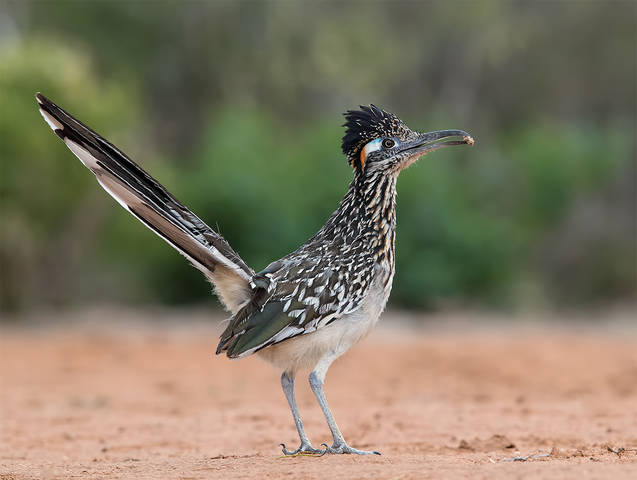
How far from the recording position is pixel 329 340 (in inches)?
225

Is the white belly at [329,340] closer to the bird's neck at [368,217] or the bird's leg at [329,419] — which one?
the bird's leg at [329,419]

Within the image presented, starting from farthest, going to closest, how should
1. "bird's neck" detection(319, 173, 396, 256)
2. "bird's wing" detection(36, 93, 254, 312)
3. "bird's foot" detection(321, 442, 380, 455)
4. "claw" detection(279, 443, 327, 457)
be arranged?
"bird's neck" detection(319, 173, 396, 256)
"claw" detection(279, 443, 327, 457)
"bird's foot" detection(321, 442, 380, 455)
"bird's wing" detection(36, 93, 254, 312)

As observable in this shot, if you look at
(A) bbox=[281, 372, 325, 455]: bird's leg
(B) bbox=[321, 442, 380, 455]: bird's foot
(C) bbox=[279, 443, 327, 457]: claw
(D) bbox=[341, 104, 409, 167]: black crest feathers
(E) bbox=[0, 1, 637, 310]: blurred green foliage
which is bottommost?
(B) bbox=[321, 442, 380, 455]: bird's foot

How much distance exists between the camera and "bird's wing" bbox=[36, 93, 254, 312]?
5520 mm

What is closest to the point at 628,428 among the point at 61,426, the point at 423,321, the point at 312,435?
the point at 312,435

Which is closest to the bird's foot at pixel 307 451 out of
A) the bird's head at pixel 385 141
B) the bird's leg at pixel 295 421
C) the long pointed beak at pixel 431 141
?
the bird's leg at pixel 295 421

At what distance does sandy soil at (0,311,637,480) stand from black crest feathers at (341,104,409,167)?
7.13 ft

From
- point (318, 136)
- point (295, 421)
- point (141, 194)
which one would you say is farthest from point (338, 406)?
point (318, 136)

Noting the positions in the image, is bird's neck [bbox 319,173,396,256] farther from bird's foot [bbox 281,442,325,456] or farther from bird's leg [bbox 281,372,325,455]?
bird's foot [bbox 281,442,325,456]

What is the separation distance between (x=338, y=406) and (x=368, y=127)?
4428 millimetres

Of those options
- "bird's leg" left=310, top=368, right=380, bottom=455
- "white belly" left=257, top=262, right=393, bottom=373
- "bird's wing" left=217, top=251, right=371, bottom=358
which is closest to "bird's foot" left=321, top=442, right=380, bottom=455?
"bird's leg" left=310, top=368, right=380, bottom=455

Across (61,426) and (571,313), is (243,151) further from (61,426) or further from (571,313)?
(61,426)

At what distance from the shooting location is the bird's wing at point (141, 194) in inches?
217

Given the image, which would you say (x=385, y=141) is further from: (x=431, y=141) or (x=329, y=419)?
(x=329, y=419)
